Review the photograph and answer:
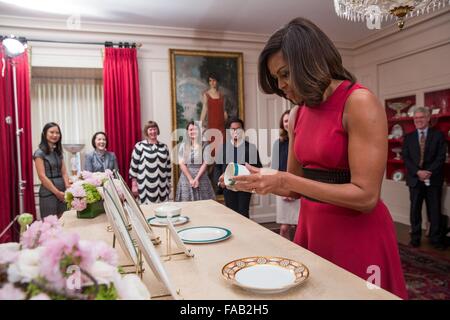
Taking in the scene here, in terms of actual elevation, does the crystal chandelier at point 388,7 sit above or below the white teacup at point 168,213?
above

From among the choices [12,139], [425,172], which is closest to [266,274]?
[425,172]

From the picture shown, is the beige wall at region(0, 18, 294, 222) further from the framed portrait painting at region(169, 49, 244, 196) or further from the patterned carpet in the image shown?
the patterned carpet

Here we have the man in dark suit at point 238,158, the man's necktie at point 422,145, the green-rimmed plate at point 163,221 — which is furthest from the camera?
the man's necktie at point 422,145

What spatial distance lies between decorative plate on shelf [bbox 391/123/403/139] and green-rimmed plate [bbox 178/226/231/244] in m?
4.69

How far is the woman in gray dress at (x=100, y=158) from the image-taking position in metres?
4.23

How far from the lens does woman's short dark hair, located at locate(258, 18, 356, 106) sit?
1.12 metres

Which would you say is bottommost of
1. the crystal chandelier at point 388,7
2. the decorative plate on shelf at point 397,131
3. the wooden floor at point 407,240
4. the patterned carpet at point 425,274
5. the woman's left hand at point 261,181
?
the wooden floor at point 407,240

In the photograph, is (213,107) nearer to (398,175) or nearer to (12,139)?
(12,139)

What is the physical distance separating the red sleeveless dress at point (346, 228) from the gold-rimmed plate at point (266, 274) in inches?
11.7

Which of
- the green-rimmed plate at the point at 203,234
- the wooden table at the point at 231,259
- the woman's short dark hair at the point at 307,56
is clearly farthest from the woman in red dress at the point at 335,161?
the green-rimmed plate at the point at 203,234

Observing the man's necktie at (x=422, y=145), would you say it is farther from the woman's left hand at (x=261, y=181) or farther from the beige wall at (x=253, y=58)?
the woman's left hand at (x=261, y=181)

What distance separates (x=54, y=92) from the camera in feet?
16.1

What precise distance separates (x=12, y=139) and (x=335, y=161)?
434cm

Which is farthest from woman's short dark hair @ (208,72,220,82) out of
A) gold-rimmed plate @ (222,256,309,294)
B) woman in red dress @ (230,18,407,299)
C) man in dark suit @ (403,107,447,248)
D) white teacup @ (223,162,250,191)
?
gold-rimmed plate @ (222,256,309,294)
